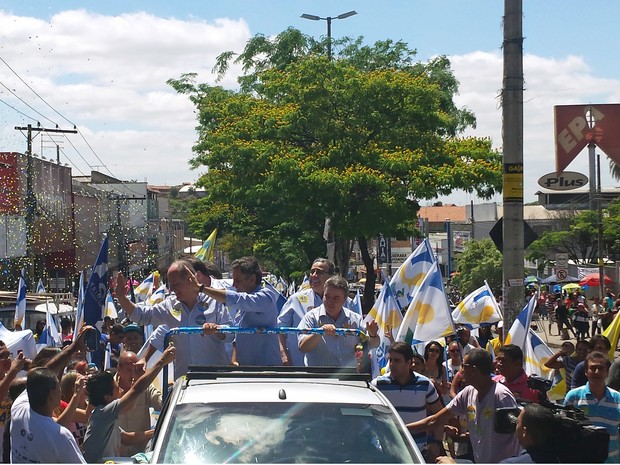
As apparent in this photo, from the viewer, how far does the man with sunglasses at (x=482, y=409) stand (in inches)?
265

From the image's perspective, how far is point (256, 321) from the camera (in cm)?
801

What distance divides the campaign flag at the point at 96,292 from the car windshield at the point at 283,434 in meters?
6.51

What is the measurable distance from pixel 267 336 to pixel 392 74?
70.3 ft

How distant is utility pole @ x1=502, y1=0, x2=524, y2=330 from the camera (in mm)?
11188

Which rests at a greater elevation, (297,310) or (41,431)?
(297,310)

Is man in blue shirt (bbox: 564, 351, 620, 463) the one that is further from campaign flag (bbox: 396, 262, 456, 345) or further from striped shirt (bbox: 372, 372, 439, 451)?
campaign flag (bbox: 396, 262, 456, 345)

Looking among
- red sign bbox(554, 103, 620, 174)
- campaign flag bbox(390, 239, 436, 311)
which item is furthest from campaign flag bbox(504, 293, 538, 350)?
red sign bbox(554, 103, 620, 174)

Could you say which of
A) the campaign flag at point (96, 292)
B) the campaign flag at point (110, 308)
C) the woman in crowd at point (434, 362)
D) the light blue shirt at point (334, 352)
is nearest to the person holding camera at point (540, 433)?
the light blue shirt at point (334, 352)

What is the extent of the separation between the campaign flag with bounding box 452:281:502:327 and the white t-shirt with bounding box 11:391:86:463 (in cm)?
1053

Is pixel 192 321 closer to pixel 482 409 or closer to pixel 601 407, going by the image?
pixel 482 409

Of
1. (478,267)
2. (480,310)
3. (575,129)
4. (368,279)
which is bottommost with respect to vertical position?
(478,267)

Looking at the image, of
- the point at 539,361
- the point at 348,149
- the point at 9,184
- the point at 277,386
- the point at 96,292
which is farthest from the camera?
the point at 9,184

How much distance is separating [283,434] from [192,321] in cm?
317

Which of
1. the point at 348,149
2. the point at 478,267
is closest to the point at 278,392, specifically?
the point at 348,149
